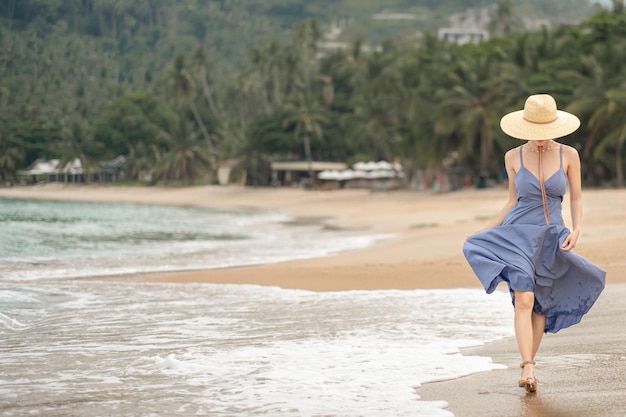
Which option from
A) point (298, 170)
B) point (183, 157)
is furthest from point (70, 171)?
point (298, 170)

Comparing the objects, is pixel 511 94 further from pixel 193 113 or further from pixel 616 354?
pixel 193 113

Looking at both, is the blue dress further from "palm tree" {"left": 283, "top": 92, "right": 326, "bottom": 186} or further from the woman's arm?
"palm tree" {"left": 283, "top": 92, "right": 326, "bottom": 186}

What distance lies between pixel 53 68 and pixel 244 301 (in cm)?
3700

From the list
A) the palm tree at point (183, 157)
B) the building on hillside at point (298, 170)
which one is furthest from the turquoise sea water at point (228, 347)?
the palm tree at point (183, 157)

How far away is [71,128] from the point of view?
82.8 m

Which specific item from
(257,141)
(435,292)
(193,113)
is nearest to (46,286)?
(435,292)

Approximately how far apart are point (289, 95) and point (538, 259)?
76.6 meters

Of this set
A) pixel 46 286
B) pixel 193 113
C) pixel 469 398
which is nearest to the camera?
pixel 469 398

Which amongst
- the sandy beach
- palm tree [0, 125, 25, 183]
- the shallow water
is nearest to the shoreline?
the sandy beach

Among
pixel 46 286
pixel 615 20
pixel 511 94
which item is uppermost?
pixel 615 20

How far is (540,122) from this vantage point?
525cm

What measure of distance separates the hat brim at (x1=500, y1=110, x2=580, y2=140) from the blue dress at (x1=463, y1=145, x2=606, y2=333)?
131 mm

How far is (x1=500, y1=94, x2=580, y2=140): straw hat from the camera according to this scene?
516cm

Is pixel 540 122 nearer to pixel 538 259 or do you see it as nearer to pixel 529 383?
pixel 538 259
